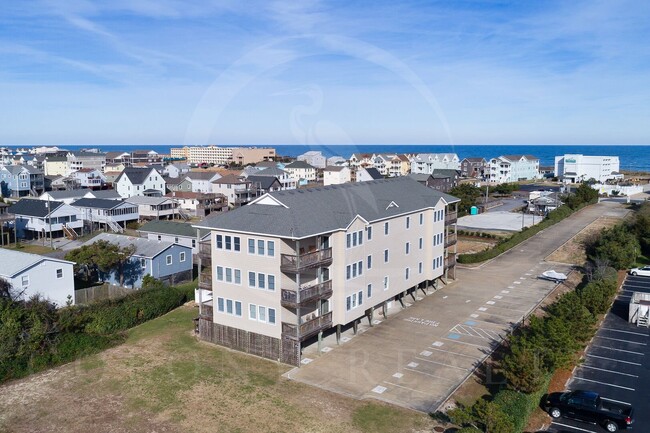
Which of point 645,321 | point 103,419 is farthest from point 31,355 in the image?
point 645,321

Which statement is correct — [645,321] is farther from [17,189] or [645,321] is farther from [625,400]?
[17,189]

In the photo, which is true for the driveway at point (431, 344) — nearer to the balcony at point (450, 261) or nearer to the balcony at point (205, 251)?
the balcony at point (450, 261)

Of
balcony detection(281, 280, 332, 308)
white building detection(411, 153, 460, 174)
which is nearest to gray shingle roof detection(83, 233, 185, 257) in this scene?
balcony detection(281, 280, 332, 308)

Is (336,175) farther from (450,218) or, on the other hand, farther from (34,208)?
(450,218)

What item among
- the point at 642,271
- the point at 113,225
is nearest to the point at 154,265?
the point at 113,225

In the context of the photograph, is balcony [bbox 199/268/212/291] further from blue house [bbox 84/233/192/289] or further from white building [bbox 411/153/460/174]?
white building [bbox 411/153/460/174]

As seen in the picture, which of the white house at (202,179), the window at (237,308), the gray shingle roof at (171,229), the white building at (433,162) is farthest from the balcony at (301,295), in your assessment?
the white building at (433,162)
